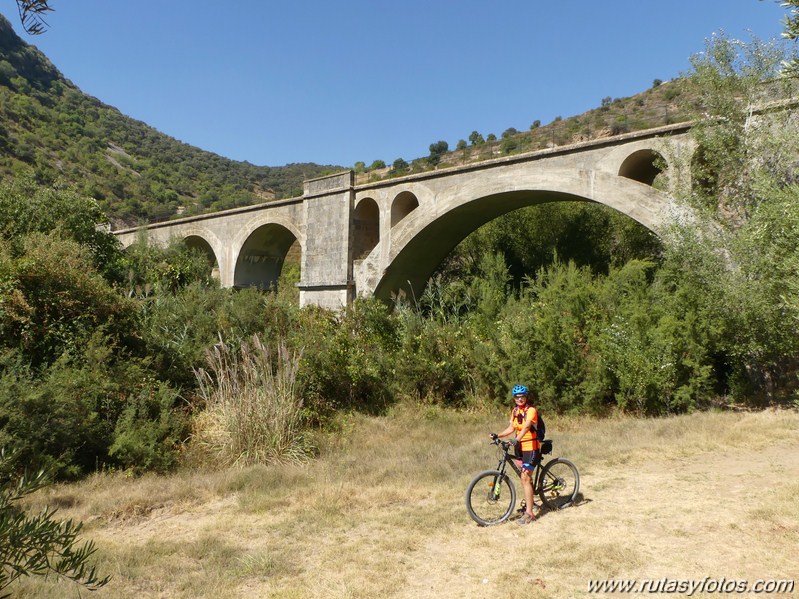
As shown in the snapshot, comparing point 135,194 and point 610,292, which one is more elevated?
point 135,194

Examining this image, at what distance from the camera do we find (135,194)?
49.3 meters

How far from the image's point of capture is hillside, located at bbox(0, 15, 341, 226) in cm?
4306

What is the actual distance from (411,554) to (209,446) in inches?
190

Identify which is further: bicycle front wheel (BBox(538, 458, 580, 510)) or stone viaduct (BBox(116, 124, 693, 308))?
stone viaduct (BBox(116, 124, 693, 308))

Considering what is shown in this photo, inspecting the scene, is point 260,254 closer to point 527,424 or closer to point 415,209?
point 415,209

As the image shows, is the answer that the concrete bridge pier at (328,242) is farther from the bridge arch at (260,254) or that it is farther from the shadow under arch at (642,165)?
the shadow under arch at (642,165)

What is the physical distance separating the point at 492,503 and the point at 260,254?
20984 mm

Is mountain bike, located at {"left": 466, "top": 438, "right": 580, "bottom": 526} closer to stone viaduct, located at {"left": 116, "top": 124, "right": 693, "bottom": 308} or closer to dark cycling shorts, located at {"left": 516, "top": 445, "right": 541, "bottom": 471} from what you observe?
dark cycling shorts, located at {"left": 516, "top": 445, "right": 541, "bottom": 471}

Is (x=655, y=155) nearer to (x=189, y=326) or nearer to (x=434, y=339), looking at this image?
(x=434, y=339)

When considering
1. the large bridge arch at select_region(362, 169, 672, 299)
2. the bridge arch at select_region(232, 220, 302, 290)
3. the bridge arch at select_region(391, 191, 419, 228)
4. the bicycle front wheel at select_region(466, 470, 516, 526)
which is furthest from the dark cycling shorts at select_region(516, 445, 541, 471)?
the bridge arch at select_region(232, 220, 302, 290)

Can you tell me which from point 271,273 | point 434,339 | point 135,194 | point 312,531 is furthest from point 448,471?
point 135,194

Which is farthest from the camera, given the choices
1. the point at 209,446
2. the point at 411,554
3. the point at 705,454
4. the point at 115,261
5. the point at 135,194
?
the point at 135,194

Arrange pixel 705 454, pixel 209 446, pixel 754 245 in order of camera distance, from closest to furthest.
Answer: pixel 705 454, pixel 209 446, pixel 754 245

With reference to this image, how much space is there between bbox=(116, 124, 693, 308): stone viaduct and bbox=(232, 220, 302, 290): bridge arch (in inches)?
1.8
